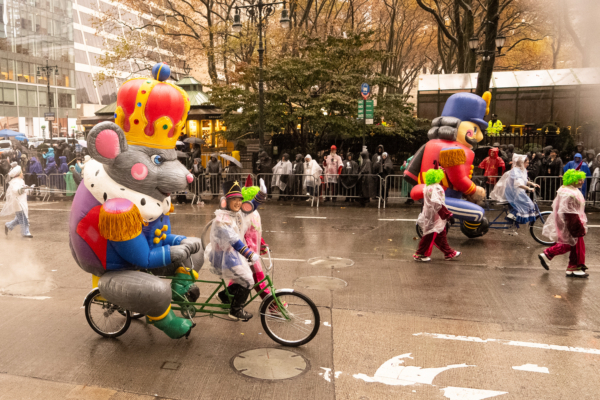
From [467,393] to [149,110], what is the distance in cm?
409

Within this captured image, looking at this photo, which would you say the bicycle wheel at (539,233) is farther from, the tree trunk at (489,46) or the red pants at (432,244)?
the tree trunk at (489,46)

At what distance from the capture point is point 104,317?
5.61 meters

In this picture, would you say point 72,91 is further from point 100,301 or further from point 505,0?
point 100,301

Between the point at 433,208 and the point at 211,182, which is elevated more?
the point at 433,208

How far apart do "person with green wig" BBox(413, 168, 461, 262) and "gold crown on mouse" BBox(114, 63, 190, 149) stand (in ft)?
15.9

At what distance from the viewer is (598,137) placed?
21.0 m

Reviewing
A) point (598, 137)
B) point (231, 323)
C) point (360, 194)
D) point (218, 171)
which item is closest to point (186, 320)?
point (231, 323)

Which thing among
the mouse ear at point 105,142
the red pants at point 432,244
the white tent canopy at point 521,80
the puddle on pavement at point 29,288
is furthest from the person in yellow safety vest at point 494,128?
the mouse ear at point 105,142

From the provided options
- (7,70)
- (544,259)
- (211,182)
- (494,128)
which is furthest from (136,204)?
(7,70)

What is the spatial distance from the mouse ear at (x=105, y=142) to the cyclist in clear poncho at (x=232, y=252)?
120 cm

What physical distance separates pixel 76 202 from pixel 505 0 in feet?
70.6

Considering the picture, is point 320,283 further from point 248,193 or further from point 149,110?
point 149,110

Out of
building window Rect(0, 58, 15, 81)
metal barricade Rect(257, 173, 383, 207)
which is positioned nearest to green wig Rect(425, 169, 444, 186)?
metal barricade Rect(257, 173, 383, 207)

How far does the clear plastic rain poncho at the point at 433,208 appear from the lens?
846 centimetres
